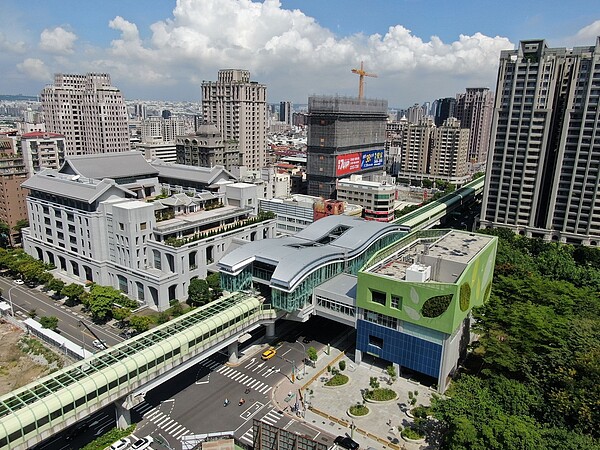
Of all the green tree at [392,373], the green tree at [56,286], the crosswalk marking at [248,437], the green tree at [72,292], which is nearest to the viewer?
the crosswalk marking at [248,437]

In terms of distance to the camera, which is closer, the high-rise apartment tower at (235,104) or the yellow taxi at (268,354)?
the yellow taxi at (268,354)

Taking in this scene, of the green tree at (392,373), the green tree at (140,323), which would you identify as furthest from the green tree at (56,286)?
the green tree at (392,373)

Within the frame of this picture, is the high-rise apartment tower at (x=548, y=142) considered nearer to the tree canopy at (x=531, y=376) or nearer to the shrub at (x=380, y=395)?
the tree canopy at (x=531, y=376)

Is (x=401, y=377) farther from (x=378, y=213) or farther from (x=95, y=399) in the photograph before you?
(x=378, y=213)

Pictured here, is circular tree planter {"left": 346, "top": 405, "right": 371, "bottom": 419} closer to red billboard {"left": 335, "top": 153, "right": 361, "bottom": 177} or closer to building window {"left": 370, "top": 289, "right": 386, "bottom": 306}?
building window {"left": 370, "top": 289, "right": 386, "bottom": 306}

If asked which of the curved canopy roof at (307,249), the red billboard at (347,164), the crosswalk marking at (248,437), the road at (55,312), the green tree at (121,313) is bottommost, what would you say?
the crosswalk marking at (248,437)

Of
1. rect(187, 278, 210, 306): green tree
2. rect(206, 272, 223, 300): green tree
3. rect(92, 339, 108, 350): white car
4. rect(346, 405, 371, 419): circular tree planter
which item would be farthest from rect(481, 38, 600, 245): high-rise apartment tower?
rect(92, 339, 108, 350): white car
